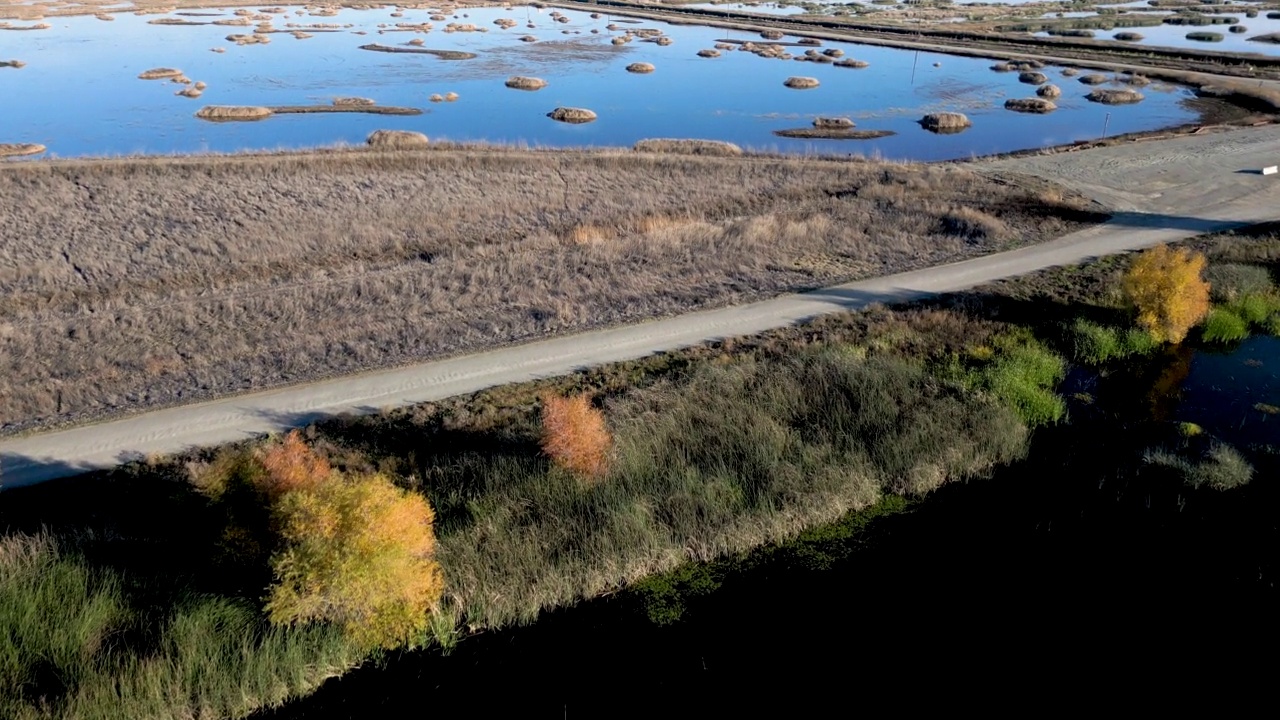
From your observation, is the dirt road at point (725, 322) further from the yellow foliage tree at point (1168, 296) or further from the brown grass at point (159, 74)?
the brown grass at point (159, 74)

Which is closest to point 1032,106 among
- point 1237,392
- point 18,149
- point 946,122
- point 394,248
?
point 946,122

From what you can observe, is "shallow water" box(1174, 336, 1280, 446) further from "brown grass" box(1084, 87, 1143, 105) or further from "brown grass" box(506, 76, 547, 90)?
"brown grass" box(506, 76, 547, 90)

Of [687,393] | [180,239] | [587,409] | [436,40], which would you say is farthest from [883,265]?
[436,40]

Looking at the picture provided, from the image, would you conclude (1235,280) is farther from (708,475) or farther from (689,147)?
(689,147)

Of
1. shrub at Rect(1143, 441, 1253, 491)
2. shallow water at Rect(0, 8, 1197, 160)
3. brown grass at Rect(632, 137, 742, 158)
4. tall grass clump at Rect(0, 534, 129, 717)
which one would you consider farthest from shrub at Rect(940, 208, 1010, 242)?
tall grass clump at Rect(0, 534, 129, 717)

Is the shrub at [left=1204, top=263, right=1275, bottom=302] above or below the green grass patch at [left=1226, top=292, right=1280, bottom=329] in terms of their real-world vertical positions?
above

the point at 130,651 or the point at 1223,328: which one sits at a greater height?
the point at 1223,328
